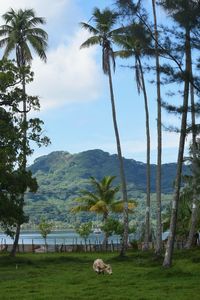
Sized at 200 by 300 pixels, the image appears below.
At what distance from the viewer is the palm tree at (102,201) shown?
52188 mm

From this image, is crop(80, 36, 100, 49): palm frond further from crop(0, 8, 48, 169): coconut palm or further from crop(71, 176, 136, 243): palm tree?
crop(71, 176, 136, 243): palm tree

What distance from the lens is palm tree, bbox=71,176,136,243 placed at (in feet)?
171

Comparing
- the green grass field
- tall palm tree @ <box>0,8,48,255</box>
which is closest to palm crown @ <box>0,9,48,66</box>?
tall palm tree @ <box>0,8,48,255</box>

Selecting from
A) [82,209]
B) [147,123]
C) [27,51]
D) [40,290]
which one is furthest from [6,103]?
[82,209]

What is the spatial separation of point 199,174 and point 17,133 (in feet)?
36.9

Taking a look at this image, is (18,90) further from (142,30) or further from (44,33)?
(142,30)

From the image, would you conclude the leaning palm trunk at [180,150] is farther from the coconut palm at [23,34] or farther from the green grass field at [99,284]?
the coconut palm at [23,34]

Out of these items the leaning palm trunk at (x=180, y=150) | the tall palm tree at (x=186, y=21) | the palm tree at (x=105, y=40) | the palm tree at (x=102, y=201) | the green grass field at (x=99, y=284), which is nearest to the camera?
the green grass field at (x=99, y=284)

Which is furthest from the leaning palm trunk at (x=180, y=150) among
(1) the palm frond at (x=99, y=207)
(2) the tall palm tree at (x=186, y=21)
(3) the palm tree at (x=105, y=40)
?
(1) the palm frond at (x=99, y=207)

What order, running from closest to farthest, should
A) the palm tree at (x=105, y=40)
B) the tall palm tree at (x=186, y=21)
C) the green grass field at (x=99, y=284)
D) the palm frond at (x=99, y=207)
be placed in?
1. the green grass field at (x=99, y=284)
2. the tall palm tree at (x=186, y=21)
3. the palm tree at (x=105, y=40)
4. the palm frond at (x=99, y=207)

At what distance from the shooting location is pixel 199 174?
24.6 meters

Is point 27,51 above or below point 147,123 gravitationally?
above

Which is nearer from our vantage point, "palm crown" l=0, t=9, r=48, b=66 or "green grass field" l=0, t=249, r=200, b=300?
"green grass field" l=0, t=249, r=200, b=300

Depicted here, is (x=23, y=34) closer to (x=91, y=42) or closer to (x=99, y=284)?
(x=91, y=42)
